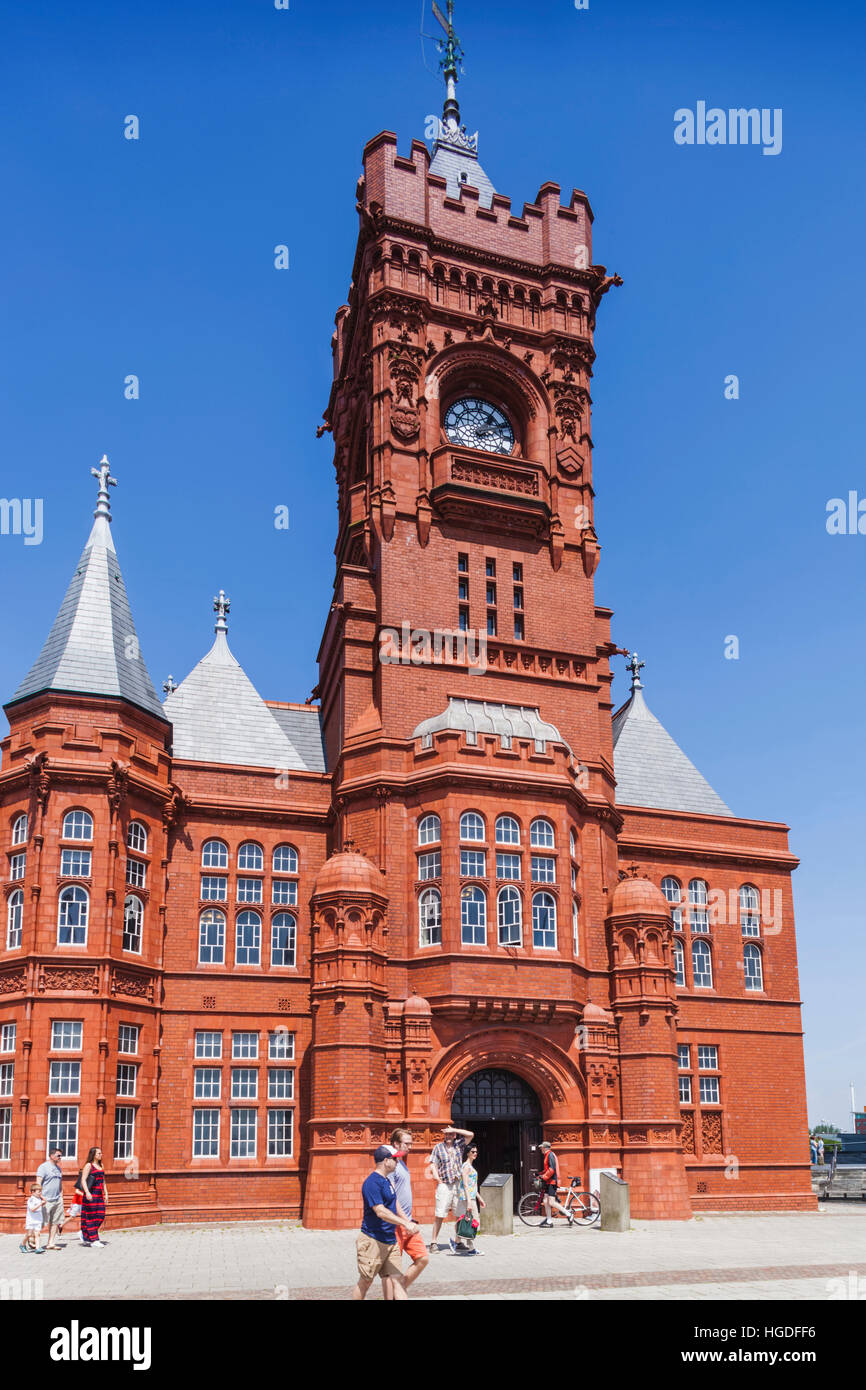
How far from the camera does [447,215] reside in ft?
141

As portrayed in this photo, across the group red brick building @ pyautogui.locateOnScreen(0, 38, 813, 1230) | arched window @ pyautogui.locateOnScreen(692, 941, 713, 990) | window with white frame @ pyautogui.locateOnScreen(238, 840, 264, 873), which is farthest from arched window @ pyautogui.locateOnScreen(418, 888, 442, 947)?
arched window @ pyautogui.locateOnScreen(692, 941, 713, 990)

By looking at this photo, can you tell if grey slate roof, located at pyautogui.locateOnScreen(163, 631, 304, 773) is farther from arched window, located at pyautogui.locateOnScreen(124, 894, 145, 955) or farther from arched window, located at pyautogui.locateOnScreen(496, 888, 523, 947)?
arched window, located at pyautogui.locateOnScreen(496, 888, 523, 947)

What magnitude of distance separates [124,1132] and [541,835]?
1364 cm

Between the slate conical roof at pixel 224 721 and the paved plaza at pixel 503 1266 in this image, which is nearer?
A: the paved plaza at pixel 503 1266

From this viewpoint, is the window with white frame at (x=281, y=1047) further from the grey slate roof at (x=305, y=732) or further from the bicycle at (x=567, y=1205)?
the grey slate roof at (x=305, y=732)

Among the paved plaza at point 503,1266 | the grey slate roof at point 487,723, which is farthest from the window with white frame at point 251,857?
the paved plaza at point 503,1266

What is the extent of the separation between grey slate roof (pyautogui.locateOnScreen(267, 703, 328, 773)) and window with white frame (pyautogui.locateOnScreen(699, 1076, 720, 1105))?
52.3 feet

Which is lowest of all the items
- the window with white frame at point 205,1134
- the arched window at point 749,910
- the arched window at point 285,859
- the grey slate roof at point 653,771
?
the window with white frame at point 205,1134

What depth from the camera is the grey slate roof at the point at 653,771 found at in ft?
142

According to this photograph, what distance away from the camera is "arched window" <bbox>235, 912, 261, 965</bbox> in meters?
35.8

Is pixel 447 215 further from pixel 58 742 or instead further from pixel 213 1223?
pixel 213 1223

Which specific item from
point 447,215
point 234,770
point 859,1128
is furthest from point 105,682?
point 859,1128

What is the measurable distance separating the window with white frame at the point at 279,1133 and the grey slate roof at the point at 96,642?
12089 millimetres

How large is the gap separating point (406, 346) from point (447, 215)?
20.2 ft
